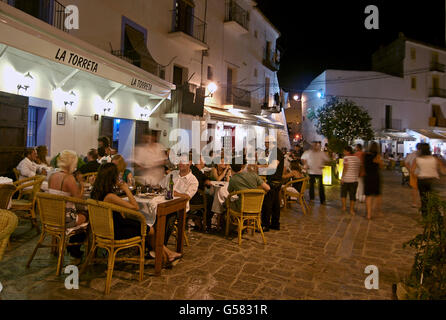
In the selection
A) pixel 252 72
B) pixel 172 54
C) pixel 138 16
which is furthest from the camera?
pixel 252 72

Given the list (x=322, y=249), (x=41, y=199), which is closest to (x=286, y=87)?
(x=322, y=249)

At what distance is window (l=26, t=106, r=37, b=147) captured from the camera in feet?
25.7

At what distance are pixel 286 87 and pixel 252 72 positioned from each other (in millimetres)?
7946

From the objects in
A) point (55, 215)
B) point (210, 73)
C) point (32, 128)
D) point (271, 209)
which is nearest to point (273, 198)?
point (271, 209)

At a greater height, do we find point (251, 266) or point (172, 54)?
point (172, 54)

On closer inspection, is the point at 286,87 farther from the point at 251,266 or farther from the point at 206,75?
the point at 251,266

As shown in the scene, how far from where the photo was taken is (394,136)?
89.1 feet

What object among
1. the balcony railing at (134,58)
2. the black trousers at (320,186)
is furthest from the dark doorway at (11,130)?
the black trousers at (320,186)

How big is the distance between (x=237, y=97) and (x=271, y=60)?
7.32 m

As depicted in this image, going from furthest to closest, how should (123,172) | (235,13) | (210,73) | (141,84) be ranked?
(235,13) → (210,73) → (141,84) → (123,172)

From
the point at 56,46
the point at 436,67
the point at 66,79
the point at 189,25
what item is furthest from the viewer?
the point at 436,67

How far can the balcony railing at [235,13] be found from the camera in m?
16.8

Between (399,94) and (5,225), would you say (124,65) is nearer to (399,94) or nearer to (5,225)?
(5,225)

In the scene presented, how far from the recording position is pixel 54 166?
691cm
